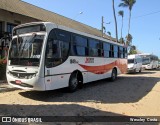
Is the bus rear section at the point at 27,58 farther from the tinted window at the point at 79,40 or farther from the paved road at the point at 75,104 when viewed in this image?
the tinted window at the point at 79,40

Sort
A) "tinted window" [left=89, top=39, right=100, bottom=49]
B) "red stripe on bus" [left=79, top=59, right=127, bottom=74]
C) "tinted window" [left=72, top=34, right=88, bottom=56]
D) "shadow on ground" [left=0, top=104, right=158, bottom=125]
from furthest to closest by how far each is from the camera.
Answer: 1. "tinted window" [left=89, top=39, right=100, bottom=49]
2. "red stripe on bus" [left=79, top=59, right=127, bottom=74]
3. "tinted window" [left=72, top=34, right=88, bottom=56]
4. "shadow on ground" [left=0, top=104, right=158, bottom=125]

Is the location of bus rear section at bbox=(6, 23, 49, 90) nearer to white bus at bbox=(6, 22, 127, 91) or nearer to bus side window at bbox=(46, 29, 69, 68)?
white bus at bbox=(6, 22, 127, 91)

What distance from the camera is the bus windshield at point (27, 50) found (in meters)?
10.0

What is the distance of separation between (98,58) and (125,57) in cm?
701

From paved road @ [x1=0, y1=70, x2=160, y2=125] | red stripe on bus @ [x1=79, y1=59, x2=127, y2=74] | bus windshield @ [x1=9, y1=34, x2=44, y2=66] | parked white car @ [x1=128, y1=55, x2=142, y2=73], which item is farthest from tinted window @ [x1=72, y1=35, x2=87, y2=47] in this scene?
parked white car @ [x1=128, y1=55, x2=142, y2=73]

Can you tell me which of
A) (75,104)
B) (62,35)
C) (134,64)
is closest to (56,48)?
(62,35)

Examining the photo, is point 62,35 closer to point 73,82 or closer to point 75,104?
point 73,82

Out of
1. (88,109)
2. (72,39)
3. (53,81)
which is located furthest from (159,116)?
(72,39)

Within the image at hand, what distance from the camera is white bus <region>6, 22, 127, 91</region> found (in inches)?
390

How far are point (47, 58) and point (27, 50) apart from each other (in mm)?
928

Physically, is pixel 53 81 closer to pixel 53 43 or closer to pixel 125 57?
pixel 53 43

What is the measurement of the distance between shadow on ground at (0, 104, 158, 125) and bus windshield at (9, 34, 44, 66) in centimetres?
197

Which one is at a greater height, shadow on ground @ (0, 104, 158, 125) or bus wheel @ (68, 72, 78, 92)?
bus wheel @ (68, 72, 78, 92)

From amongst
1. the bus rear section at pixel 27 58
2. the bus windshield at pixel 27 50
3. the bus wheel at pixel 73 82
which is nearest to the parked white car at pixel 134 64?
the bus wheel at pixel 73 82
